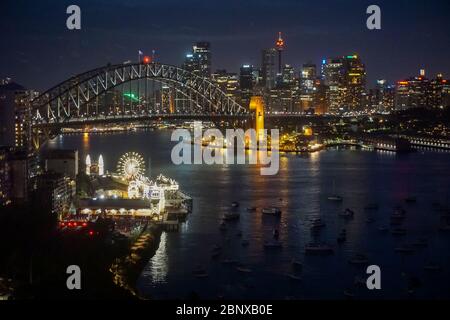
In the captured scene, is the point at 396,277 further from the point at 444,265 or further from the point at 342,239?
the point at 342,239

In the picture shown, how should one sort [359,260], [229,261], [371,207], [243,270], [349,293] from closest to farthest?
[349,293], [243,270], [229,261], [359,260], [371,207]

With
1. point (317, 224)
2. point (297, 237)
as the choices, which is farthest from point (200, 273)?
point (317, 224)

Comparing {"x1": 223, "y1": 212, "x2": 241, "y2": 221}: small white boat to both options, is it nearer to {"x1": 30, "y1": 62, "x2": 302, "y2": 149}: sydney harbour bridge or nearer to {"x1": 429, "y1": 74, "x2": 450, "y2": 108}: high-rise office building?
{"x1": 30, "y1": 62, "x2": 302, "y2": 149}: sydney harbour bridge

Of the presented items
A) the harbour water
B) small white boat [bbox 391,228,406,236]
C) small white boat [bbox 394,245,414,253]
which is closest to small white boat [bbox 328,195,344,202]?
the harbour water

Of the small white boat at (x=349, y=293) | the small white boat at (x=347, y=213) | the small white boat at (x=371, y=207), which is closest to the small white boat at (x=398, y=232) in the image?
the small white boat at (x=347, y=213)

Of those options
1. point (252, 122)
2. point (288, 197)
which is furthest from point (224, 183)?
point (252, 122)

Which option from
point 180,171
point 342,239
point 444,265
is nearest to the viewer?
point 444,265

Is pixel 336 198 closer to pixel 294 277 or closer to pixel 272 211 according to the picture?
pixel 272 211

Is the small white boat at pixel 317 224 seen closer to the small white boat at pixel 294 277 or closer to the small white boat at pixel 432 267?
the small white boat at pixel 432 267
